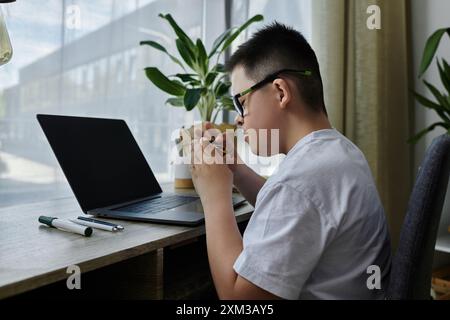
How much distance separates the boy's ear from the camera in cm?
81

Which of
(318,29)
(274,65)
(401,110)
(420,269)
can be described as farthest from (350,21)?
(420,269)

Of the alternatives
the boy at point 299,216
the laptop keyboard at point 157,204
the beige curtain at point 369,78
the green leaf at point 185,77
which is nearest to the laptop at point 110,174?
the laptop keyboard at point 157,204

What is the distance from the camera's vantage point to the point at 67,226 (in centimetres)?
77

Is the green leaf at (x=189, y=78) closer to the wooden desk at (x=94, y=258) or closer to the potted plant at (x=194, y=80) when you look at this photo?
the potted plant at (x=194, y=80)

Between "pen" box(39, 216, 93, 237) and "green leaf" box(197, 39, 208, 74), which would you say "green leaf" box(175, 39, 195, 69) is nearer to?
"green leaf" box(197, 39, 208, 74)

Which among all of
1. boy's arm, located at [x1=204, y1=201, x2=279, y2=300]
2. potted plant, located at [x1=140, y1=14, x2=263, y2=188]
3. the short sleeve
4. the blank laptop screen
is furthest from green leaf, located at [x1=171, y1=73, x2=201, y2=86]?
the short sleeve

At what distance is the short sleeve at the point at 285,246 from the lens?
0.61 m

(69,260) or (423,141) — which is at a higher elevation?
(423,141)

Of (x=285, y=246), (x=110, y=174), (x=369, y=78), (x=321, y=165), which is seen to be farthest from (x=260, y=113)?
(x=369, y=78)

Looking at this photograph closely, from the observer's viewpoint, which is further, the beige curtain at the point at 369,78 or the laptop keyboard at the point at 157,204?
the beige curtain at the point at 369,78

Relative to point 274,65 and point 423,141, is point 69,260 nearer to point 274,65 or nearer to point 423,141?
point 274,65

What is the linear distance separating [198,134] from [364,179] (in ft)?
1.36

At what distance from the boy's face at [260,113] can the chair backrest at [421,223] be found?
308 millimetres

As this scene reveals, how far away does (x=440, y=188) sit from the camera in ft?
2.06
